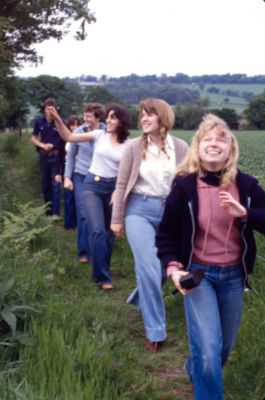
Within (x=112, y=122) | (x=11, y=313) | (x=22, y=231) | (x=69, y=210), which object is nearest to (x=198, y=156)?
(x=11, y=313)

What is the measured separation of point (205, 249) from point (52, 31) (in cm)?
1952

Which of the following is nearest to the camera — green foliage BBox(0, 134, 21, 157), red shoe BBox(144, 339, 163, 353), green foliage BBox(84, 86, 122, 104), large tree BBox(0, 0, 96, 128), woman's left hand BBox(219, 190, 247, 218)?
woman's left hand BBox(219, 190, 247, 218)

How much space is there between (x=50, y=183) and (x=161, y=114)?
630cm

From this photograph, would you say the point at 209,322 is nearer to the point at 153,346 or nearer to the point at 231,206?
the point at 231,206

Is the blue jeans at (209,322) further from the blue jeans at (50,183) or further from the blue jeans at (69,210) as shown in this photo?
the blue jeans at (50,183)

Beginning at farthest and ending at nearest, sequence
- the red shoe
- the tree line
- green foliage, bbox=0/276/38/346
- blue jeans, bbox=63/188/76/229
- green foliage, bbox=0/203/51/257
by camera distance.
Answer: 1. the tree line
2. blue jeans, bbox=63/188/76/229
3. green foliage, bbox=0/203/51/257
4. the red shoe
5. green foliage, bbox=0/276/38/346

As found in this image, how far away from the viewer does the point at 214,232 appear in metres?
3.85

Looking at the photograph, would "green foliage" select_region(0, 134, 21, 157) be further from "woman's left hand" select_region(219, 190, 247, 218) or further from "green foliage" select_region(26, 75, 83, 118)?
"woman's left hand" select_region(219, 190, 247, 218)

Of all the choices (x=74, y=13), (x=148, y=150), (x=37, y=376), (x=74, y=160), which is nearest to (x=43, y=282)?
(x=148, y=150)

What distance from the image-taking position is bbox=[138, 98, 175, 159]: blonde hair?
5707 mm

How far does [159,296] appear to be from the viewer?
5559mm

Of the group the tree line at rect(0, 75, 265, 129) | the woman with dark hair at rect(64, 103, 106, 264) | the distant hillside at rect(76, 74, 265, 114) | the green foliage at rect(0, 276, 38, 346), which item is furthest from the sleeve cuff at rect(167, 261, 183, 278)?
the distant hillside at rect(76, 74, 265, 114)

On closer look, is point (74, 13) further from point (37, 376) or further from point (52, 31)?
point (37, 376)

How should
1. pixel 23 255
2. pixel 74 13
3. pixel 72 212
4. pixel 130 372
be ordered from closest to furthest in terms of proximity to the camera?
pixel 130 372
pixel 23 255
pixel 72 212
pixel 74 13
